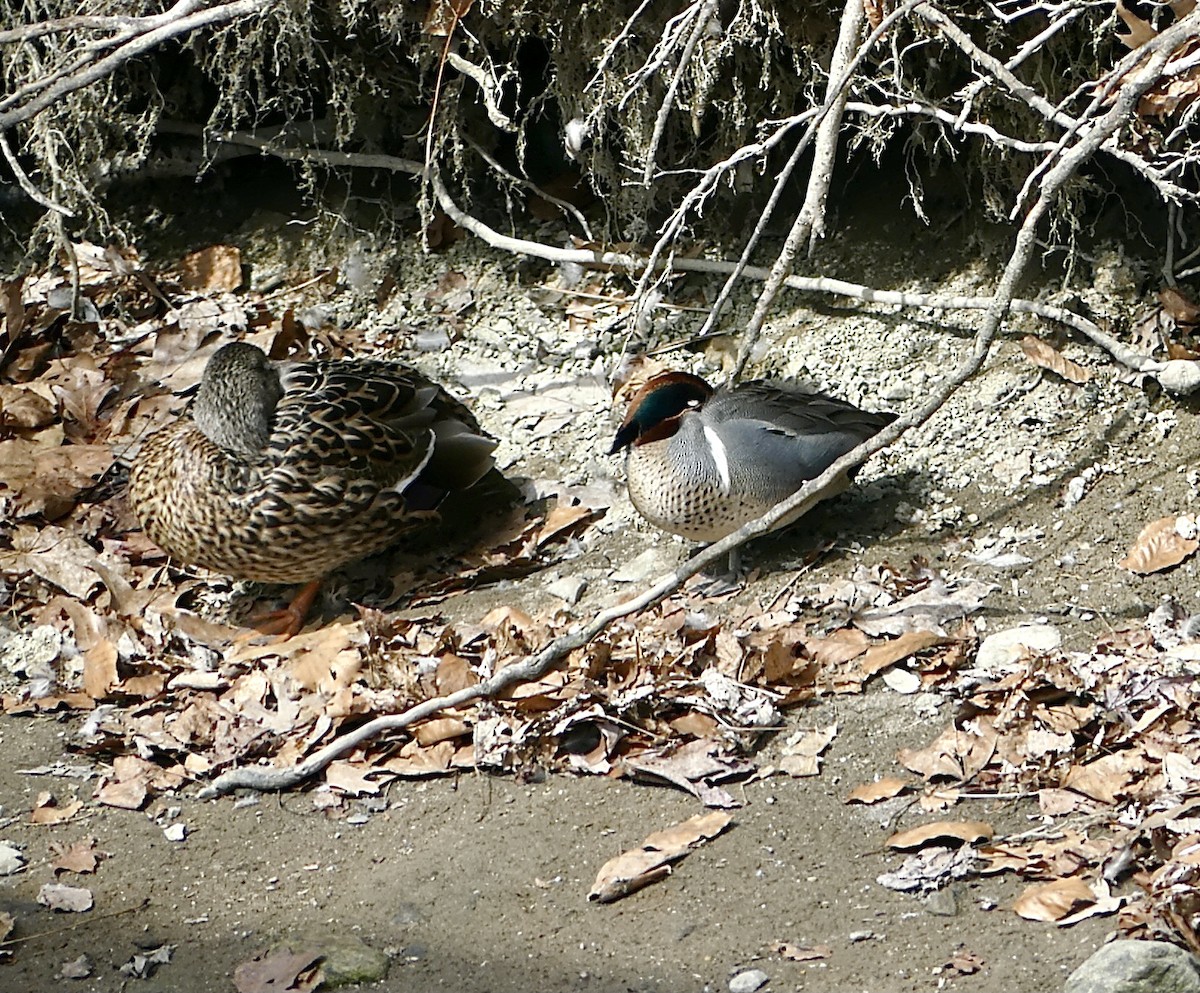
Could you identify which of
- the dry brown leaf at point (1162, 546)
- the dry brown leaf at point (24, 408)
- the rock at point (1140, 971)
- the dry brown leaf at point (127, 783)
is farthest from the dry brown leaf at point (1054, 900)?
the dry brown leaf at point (24, 408)

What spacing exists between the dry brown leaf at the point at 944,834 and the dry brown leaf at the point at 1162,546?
4.20ft

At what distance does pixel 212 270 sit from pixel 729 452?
2974mm

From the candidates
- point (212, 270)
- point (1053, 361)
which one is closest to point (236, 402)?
point (212, 270)

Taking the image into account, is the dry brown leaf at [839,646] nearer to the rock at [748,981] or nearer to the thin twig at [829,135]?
the thin twig at [829,135]

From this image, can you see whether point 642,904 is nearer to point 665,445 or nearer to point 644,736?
point 644,736

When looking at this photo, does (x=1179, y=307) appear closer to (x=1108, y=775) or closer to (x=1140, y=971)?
(x=1108, y=775)

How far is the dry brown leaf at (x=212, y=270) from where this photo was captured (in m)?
6.52

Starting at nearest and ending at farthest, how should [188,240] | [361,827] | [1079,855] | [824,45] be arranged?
[1079,855] < [361,827] < [824,45] < [188,240]

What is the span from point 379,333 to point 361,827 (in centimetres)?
290

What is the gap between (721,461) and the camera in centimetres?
458

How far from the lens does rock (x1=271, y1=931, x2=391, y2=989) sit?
3.13 m

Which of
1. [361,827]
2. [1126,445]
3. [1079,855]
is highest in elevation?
[1126,445]

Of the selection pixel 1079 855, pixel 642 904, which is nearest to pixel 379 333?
pixel 642 904

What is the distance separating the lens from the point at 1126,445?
482 centimetres
